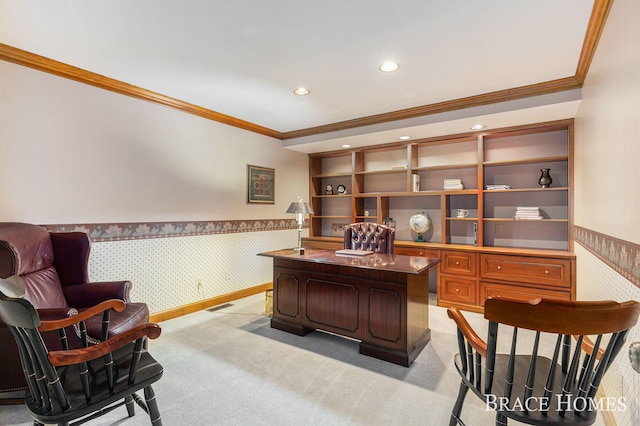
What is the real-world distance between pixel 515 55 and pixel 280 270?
9.19 ft

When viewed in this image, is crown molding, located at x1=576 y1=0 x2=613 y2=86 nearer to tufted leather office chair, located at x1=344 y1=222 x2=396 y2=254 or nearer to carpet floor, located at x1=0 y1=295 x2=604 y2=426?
tufted leather office chair, located at x1=344 y1=222 x2=396 y2=254

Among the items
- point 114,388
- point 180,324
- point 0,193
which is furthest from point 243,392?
point 0,193

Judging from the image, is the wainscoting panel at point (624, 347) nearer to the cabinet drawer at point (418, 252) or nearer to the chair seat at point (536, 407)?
the chair seat at point (536, 407)

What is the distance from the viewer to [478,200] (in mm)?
4137

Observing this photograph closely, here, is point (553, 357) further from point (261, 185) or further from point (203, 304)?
point (261, 185)

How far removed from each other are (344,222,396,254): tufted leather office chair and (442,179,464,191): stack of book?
1456mm

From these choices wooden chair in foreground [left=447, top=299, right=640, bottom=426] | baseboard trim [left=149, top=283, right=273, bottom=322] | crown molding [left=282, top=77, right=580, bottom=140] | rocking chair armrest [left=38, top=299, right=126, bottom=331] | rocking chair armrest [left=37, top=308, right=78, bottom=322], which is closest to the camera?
wooden chair in foreground [left=447, top=299, right=640, bottom=426]

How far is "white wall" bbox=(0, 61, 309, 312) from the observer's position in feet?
8.64

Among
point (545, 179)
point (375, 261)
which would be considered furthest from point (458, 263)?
point (375, 261)

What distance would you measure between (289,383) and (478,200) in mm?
3235

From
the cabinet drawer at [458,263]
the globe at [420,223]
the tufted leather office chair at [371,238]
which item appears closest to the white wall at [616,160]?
the cabinet drawer at [458,263]

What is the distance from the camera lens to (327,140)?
4691 millimetres

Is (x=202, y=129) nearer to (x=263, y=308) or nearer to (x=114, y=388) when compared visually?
(x=263, y=308)

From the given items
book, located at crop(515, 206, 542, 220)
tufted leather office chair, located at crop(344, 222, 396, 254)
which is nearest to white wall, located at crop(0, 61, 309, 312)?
tufted leather office chair, located at crop(344, 222, 396, 254)
